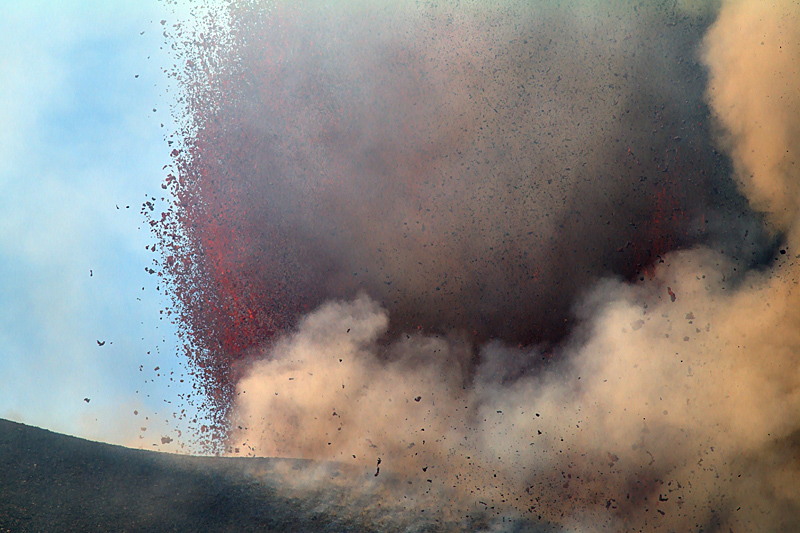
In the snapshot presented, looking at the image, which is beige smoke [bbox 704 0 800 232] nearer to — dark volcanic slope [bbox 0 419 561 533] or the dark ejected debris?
the dark ejected debris

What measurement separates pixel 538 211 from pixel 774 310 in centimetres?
151

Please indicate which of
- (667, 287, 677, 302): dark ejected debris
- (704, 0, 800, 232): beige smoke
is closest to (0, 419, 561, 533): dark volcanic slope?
(667, 287, 677, 302): dark ejected debris

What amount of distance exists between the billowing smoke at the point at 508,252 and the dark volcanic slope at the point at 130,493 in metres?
0.46

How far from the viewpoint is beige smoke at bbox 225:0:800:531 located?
339 centimetres

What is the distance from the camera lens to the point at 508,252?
376cm

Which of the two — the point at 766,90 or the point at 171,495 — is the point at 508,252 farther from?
the point at 171,495

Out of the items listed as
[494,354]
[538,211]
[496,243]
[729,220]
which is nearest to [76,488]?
[494,354]

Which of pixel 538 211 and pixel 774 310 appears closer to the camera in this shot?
pixel 774 310

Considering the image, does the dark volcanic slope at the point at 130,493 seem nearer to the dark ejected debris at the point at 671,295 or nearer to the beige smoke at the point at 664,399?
the beige smoke at the point at 664,399

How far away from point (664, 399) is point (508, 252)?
1.29 metres

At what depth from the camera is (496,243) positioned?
3.77 metres

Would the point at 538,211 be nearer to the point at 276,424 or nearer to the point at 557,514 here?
the point at 557,514

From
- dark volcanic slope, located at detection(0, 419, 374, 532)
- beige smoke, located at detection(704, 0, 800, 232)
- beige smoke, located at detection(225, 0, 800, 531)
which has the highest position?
beige smoke, located at detection(704, 0, 800, 232)

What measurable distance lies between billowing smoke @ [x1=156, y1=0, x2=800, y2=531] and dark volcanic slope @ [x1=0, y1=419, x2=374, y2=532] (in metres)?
0.46
